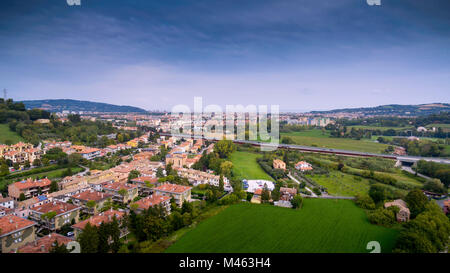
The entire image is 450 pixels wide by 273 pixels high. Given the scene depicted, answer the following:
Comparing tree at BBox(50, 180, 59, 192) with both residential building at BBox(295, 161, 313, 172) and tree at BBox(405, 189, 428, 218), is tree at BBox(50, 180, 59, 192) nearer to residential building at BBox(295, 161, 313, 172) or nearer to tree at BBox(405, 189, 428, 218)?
residential building at BBox(295, 161, 313, 172)

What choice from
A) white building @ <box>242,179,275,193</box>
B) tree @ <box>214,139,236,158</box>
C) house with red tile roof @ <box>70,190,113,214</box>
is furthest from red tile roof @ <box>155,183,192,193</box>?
tree @ <box>214,139,236,158</box>

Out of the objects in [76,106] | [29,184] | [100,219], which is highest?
[76,106]

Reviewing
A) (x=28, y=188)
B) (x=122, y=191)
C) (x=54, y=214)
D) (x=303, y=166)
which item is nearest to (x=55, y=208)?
(x=54, y=214)

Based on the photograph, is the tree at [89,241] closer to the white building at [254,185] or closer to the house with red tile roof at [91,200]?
the house with red tile roof at [91,200]

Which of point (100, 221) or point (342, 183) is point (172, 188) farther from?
point (342, 183)

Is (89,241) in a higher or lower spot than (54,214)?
higher
